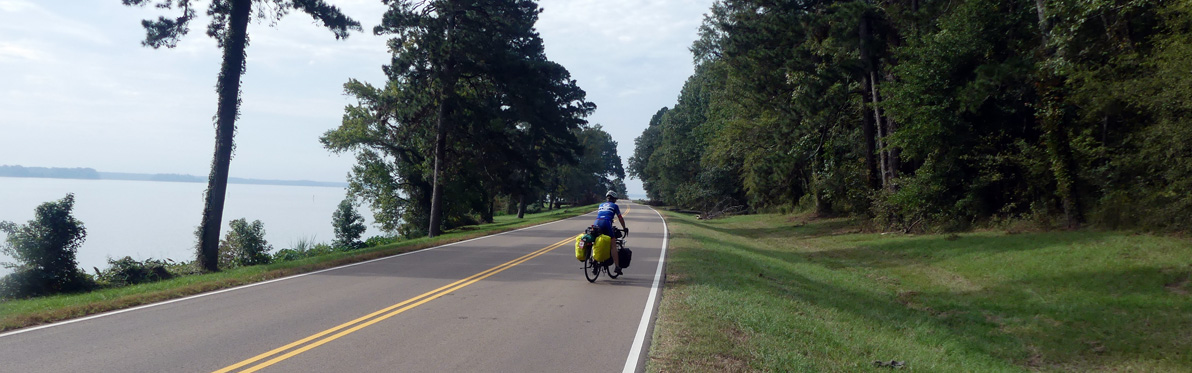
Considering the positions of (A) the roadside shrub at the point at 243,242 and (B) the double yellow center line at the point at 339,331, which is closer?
(B) the double yellow center line at the point at 339,331

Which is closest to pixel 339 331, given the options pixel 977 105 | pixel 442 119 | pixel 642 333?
pixel 642 333

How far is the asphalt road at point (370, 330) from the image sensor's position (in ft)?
19.4

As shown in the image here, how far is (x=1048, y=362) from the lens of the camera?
9.08 m

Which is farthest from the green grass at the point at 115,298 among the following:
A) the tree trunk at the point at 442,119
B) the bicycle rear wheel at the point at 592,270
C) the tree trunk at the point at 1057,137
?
the tree trunk at the point at 1057,137

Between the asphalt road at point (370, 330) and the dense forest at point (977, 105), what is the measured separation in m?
11.2

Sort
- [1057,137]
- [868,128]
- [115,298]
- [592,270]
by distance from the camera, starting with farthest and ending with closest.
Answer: [868,128], [1057,137], [592,270], [115,298]

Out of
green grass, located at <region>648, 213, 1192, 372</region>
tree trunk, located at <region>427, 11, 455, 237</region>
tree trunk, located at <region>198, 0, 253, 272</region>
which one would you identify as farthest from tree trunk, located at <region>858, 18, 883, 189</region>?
tree trunk, located at <region>198, 0, 253, 272</region>

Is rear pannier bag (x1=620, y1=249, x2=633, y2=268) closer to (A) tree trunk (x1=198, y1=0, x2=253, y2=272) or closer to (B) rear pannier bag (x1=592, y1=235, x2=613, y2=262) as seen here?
(B) rear pannier bag (x1=592, y1=235, x2=613, y2=262)

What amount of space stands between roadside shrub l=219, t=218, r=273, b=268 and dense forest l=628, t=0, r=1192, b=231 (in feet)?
65.9

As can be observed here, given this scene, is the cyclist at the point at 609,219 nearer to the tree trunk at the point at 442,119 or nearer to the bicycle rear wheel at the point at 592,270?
the bicycle rear wheel at the point at 592,270

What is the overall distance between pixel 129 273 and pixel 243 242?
855cm

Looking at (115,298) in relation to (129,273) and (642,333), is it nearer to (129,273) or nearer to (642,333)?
(129,273)

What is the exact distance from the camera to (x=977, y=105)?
58.2ft

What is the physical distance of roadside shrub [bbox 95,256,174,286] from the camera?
13375mm
